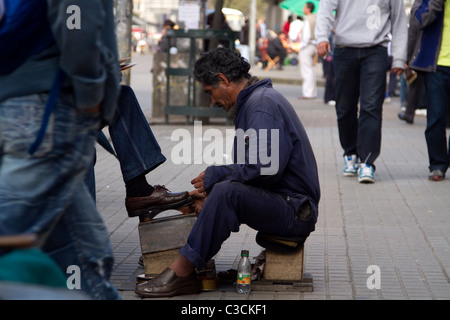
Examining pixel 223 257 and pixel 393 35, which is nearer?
pixel 223 257

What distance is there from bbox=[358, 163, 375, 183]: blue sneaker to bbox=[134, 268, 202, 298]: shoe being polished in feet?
12.6

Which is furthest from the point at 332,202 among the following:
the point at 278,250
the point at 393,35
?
the point at 278,250

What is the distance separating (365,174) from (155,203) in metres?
3.67

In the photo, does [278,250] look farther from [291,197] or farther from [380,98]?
[380,98]

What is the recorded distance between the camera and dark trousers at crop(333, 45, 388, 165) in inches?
310

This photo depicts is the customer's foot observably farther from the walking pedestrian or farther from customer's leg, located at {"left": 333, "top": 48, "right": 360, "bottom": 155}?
customer's leg, located at {"left": 333, "top": 48, "right": 360, "bottom": 155}

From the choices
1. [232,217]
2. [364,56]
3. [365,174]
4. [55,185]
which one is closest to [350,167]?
[365,174]

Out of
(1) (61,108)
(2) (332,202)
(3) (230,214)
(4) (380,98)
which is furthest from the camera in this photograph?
(4) (380,98)

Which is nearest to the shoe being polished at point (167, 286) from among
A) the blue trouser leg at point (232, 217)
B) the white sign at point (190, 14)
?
the blue trouser leg at point (232, 217)

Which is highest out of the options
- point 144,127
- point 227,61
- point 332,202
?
point 227,61

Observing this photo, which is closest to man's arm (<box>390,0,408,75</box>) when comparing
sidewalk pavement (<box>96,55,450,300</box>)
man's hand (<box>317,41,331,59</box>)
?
man's hand (<box>317,41,331,59</box>)

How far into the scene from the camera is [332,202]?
7.09m

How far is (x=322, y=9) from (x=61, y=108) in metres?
5.53
